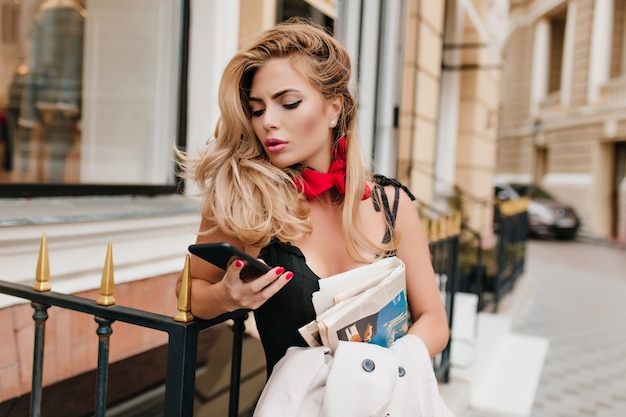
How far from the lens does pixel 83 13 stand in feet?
13.8

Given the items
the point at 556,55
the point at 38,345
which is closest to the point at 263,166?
the point at 38,345

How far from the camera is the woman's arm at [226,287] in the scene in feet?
3.91

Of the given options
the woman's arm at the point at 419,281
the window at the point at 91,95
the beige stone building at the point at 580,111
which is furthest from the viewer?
the beige stone building at the point at 580,111

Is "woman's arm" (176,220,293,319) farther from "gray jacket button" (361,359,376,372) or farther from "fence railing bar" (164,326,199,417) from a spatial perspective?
"gray jacket button" (361,359,376,372)

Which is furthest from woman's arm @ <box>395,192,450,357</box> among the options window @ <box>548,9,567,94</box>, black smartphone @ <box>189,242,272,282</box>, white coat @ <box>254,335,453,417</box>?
window @ <box>548,9,567,94</box>

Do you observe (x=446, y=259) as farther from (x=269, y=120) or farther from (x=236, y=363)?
(x=269, y=120)

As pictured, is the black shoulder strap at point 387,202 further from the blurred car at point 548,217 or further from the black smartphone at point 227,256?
the blurred car at point 548,217

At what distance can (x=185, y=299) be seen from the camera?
4.36 feet

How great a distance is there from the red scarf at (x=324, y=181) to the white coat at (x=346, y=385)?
417mm

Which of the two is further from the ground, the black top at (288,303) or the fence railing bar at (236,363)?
the black top at (288,303)

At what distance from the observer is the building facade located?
85.5 inches

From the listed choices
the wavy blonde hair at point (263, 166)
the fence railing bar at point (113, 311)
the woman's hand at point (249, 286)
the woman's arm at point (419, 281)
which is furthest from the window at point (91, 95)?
the woman's arm at point (419, 281)

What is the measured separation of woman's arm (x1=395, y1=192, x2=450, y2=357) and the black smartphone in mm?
Answer: 557

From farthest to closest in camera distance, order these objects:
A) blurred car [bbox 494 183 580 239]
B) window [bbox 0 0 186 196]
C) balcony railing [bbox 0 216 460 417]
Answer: blurred car [bbox 494 183 580 239] → window [bbox 0 0 186 196] → balcony railing [bbox 0 216 460 417]
